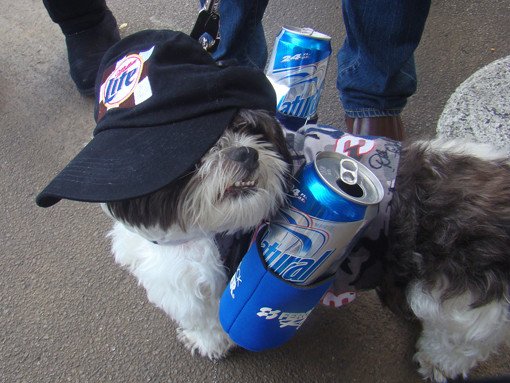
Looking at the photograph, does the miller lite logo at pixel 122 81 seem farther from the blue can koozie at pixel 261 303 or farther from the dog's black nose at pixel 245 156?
the blue can koozie at pixel 261 303

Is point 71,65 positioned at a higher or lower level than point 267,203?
lower

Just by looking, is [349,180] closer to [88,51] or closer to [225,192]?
[225,192]

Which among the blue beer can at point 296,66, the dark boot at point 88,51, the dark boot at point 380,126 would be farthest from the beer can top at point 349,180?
the dark boot at point 88,51

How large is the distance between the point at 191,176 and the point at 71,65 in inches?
88.8

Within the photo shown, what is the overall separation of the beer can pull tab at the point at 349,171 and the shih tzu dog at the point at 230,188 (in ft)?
0.57

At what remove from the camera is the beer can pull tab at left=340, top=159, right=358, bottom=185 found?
1.22 meters

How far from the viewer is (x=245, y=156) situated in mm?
1210

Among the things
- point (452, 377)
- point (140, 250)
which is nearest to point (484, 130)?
point (452, 377)

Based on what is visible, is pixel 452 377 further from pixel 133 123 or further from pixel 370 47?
pixel 133 123

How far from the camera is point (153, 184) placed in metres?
1.07

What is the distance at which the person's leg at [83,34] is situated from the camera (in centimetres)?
296

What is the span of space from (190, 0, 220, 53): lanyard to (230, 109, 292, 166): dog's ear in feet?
1.58

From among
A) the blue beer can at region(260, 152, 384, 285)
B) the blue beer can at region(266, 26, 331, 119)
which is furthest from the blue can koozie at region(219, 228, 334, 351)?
the blue beer can at region(266, 26, 331, 119)

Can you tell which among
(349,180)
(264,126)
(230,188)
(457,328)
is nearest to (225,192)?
(230,188)
